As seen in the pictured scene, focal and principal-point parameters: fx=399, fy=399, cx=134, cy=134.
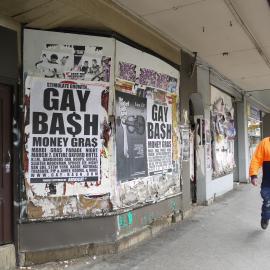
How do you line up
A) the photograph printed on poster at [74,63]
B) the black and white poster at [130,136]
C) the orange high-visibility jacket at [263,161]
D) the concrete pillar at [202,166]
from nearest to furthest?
the photograph printed on poster at [74,63] → the black and white poster at [130,136] → the orange high-visibility jacket at [263,161] → the concrete pillar at [202,166]

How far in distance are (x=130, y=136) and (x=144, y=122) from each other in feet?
1.75

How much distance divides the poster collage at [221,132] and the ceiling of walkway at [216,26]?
160 centimetres

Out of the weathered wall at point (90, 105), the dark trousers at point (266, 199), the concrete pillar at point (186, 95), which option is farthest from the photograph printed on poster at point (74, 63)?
the dark trousers at point (266, 199)

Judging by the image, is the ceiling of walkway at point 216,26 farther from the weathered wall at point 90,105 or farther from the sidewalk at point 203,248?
the sidewalk at point 203,248

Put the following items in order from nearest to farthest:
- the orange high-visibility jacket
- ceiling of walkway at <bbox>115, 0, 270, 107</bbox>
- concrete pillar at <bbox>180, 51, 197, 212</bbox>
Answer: ceiling of walkway at <bbox>115, 0, 270, 107</bbox> → the orange high-visibility jacket → concrete pillar at <bbox>180, 51, 197, 212</bbox>

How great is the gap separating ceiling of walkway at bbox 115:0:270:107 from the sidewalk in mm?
3536

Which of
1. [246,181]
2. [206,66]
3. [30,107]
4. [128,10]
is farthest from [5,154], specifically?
[246,181]

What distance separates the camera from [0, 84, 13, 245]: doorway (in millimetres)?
5094

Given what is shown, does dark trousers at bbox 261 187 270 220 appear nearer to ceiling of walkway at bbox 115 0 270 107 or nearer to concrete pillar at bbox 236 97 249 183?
ceiling of walkway at bbox 115 0 270 107

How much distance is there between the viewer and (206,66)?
9961 mm

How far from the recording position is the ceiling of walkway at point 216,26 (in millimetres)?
5859

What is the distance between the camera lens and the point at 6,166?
515cm

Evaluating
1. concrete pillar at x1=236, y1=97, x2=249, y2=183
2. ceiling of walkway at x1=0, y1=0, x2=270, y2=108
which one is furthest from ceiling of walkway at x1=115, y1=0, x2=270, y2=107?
concrete pillar at x1=236, y1=97, x2=249, y2=183

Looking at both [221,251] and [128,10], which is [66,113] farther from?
[221,251]
